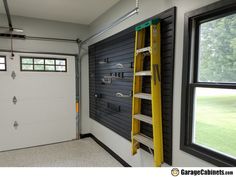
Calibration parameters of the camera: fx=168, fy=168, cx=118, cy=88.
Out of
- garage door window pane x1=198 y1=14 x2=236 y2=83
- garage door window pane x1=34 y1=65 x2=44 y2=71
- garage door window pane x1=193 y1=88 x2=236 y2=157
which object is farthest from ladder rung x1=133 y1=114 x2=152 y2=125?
garage door window pane x1=34 y1=65 x2=44 y2=71

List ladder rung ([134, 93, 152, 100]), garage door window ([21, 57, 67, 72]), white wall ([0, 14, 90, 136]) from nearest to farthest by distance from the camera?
1. ladder rung ([134, 93, 152, 100])
2. white wall ([0, 14, 90, 136])
3. garage door window ([21, 57, 67, 72])

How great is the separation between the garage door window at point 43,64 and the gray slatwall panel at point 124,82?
0.69 m

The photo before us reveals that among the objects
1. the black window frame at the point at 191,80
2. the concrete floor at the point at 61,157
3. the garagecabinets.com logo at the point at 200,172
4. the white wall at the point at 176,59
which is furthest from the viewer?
the concrete floor at the point at 61,157

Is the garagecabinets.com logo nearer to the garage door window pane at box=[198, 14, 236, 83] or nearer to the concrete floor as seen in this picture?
the garage door window pane at box=[198, 14, 236, 83]

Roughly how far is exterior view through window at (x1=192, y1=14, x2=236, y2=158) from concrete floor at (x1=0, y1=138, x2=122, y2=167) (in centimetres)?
182

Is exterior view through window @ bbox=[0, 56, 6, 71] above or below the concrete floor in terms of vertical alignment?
above

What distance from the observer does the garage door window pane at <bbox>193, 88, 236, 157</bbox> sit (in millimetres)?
1401

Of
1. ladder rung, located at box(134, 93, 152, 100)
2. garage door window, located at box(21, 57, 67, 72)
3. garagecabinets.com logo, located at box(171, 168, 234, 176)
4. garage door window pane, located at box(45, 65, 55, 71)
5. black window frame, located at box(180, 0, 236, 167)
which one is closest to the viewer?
garagecabinets.com logo, located at box(171, 168, 234, 176)

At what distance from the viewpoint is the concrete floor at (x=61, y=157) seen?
3004 millimetres

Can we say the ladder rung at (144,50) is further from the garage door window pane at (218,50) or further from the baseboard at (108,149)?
the baseboard at (108,149)

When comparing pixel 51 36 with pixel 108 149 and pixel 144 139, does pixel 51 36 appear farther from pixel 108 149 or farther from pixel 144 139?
pixel 144 139

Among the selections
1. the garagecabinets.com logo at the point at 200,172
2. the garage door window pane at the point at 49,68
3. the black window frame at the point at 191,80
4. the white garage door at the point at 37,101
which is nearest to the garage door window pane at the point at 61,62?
the white garage door at the point at 37,101

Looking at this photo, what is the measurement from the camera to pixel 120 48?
9.29 ft

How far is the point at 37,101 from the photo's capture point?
12.5ft
